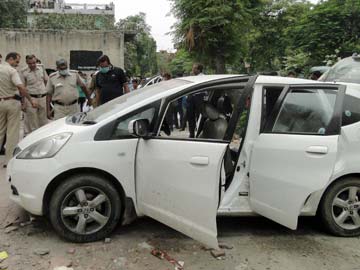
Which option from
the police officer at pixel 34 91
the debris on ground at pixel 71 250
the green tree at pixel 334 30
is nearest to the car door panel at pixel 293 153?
the debris on ground at pixel 71 250

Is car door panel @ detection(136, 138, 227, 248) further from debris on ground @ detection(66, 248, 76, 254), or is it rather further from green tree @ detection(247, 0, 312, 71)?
green tree @ detection(247, 0, 312, 71)

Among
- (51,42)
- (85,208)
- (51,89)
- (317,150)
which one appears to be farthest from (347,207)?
Result: (51,42)

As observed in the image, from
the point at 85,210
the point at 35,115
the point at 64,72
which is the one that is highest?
the point at 64,72

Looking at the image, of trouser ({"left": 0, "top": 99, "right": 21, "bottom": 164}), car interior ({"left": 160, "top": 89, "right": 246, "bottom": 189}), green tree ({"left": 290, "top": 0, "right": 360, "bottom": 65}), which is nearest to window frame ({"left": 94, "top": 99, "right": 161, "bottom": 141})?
car interior ({"left": 160, "top": 89, "right": 246, "bottom": 189})

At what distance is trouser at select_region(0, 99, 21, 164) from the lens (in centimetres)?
679

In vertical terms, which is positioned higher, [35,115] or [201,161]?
[201,161]

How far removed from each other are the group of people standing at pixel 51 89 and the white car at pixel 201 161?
2700 mm

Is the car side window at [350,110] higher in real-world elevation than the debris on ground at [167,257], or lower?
higher

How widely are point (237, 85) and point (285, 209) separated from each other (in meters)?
1.27

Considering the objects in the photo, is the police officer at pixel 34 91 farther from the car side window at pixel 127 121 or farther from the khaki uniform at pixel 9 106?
the car side window at pixel 127 121

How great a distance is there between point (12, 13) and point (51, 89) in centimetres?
2413

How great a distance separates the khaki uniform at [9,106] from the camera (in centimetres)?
656

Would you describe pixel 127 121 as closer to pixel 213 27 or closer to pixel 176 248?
pixel 176 248

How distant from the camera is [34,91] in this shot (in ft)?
27.1
